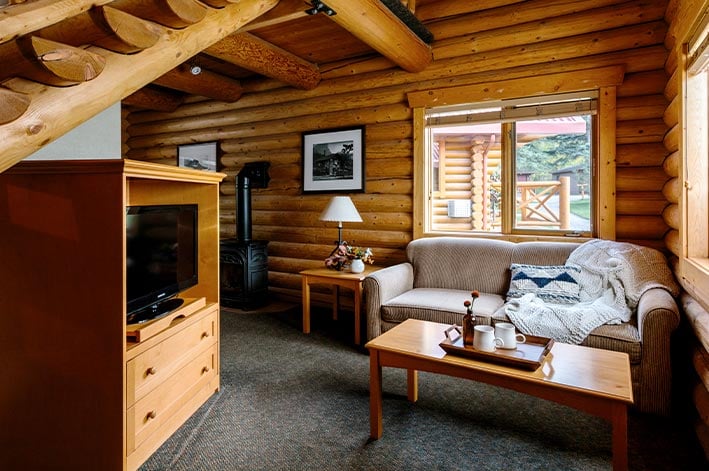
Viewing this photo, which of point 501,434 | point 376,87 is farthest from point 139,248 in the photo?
point 376,87

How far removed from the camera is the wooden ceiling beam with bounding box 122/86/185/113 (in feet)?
17.1

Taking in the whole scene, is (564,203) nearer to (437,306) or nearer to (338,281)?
(437,306)

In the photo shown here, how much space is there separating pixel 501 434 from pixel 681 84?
7.62ft

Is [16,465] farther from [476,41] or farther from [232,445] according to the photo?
[476,41]

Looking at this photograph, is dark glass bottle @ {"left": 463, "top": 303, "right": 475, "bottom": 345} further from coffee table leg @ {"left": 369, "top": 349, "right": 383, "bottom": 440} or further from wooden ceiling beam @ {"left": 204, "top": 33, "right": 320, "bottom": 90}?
wooden ceiling beam @ {"left": 204, "top": 33, "right": 320, "bottom": 90}

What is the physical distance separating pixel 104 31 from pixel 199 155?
4.41 metres

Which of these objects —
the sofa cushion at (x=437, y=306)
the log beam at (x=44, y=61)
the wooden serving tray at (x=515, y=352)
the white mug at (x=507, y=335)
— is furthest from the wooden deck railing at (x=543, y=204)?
the log beam at (x=44, y=61)

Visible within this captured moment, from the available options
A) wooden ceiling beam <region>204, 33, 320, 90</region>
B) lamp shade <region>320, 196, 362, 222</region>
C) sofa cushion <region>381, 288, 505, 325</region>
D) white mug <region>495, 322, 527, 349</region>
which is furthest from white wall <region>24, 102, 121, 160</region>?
white mug <region>495, 322, 527, 349</region>

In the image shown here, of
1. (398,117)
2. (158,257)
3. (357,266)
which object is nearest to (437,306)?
(357,266)

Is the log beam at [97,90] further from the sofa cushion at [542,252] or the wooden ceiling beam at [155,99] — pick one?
the wooden ceiling beam at [155,99]

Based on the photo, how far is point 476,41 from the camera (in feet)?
12.3

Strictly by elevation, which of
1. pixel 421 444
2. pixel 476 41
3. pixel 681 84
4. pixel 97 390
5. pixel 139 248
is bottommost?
pixel 421 444

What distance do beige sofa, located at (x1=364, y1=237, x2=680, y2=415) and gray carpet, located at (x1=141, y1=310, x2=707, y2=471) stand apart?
30 centimetres

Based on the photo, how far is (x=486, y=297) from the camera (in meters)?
3.30
